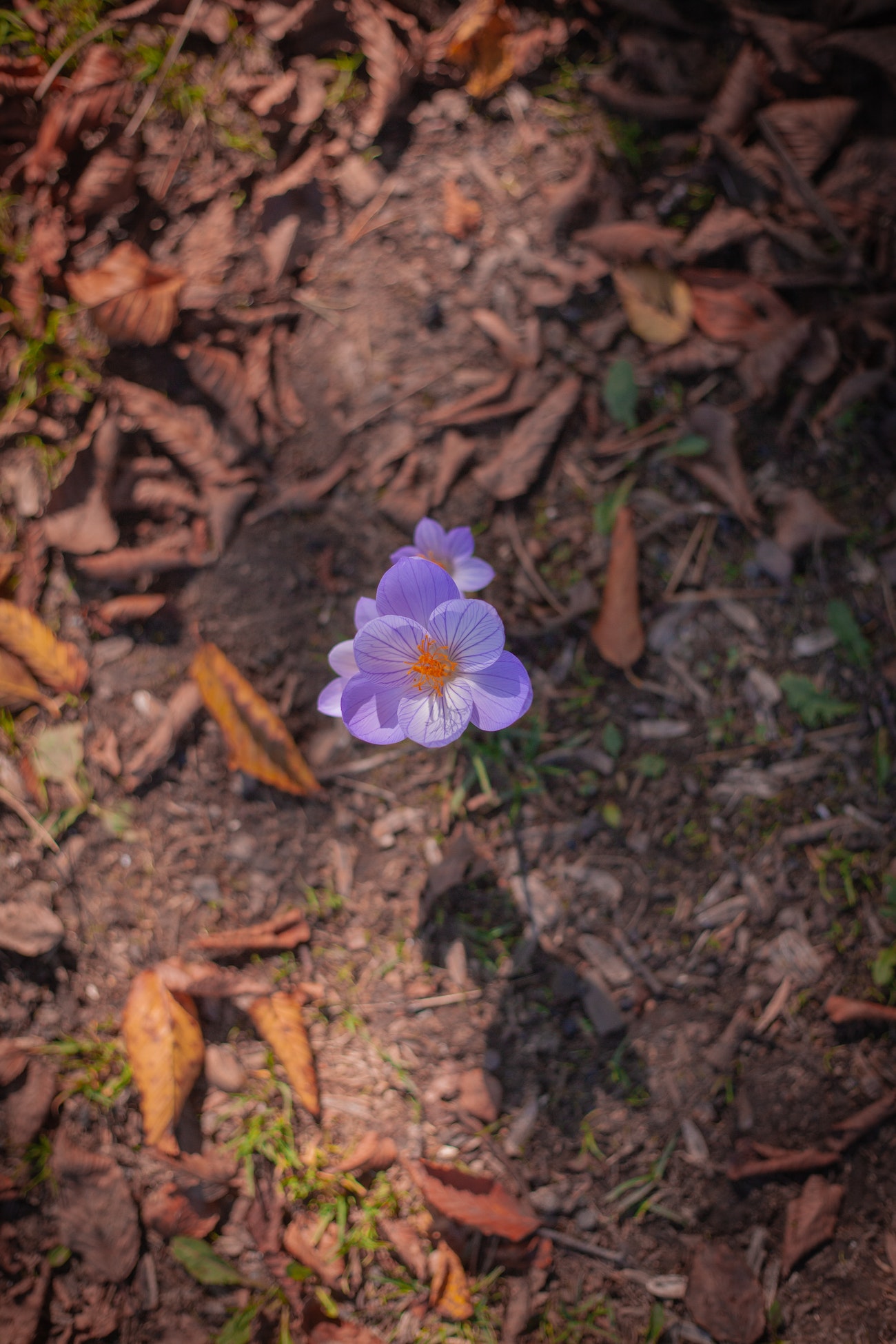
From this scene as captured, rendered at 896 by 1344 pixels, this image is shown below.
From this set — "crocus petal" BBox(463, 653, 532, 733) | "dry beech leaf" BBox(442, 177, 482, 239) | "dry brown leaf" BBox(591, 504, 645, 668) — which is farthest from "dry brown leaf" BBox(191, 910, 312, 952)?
"dry beech leaf" BBox(442, 177, 482, 239)

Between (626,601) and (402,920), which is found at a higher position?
(626,601)

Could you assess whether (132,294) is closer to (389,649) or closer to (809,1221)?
(389,649)

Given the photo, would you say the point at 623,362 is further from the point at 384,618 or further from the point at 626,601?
the point at 384,618

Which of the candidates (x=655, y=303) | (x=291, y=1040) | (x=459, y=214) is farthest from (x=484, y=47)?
(x=291, y=1040)

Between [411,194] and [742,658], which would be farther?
[411,194]

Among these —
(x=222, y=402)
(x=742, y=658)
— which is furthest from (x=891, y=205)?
(x=222, y=402)

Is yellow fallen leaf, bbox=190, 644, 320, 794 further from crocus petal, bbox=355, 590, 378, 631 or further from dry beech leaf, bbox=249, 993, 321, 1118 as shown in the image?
crocus petal, bbox=355, 590, 378, 631
